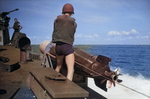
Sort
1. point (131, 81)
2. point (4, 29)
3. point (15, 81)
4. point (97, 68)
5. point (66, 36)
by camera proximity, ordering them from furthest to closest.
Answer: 1. point (131, 81)
2. point (4, 29)
3. point (15, 81)
4. point (97, 68)
5. point (66, 36)

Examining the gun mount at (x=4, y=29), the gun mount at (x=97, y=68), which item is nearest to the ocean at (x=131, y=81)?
the gun mount at (x=97, y=68)

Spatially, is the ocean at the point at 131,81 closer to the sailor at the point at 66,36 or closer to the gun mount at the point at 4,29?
the sailor at the point at 66,36

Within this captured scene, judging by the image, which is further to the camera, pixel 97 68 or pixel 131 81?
pixel 131 81

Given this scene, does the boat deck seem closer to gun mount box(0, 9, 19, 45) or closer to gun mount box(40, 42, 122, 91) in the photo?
gun mount box(40, 42, 122, 91)

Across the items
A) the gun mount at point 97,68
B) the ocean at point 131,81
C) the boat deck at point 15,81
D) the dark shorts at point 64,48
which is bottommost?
the ocean at point 131,81

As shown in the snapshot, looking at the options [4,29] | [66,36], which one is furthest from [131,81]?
[66,36]

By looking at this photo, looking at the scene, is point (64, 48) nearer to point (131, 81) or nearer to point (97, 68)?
point (97, 68)

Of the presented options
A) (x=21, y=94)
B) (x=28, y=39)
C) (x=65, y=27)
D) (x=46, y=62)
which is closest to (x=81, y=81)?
(x=46, y=62)

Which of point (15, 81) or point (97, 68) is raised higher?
point (97, 68)

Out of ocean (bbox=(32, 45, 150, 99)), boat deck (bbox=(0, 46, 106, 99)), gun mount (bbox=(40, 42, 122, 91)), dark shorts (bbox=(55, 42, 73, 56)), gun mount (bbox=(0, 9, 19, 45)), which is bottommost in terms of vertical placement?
ocean (bbox=(32, 45, 150, 99))

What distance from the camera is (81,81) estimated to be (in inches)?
179

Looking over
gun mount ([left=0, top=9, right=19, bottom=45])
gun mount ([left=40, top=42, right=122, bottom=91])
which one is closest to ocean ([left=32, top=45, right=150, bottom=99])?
gun mount ([left=40, top=42, right=122, bottom=91])

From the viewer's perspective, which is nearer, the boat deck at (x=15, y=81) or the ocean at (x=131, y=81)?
the boat deck at (x=15, y=81)

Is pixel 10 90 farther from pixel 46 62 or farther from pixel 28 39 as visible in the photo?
pixel 28 39
